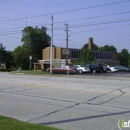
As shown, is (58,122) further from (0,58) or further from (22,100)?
(0,58)

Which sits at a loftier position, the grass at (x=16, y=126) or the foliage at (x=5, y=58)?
the foliage at (x=5, y=58)

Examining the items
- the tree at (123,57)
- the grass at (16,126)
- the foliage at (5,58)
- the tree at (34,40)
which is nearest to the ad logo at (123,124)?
the grass at (16,126)

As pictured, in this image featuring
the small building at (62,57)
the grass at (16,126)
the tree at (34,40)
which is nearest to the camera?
the grass at (16,126)

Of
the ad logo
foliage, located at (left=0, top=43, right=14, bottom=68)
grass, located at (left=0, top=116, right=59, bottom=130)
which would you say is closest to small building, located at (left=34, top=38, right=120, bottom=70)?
foliage, located at (left=0, top=43, right=14, bottom=68)

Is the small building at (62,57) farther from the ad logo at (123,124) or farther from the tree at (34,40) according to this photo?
the ad logo at (123,124)

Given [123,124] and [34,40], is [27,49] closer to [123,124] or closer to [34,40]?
[34,40]

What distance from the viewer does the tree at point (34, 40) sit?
98250 millimetres

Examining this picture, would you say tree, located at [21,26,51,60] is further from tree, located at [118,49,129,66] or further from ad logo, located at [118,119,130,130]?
ad logo, located at [118,119,130,130]

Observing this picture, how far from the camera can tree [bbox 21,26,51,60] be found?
322 ft

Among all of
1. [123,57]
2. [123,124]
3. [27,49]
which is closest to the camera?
[123,124]

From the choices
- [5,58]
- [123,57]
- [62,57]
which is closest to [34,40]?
[5,58]

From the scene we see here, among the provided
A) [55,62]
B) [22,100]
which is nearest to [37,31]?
[55,62]

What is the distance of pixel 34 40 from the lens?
100 m

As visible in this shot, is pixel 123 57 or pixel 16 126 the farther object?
pixel 123 57
